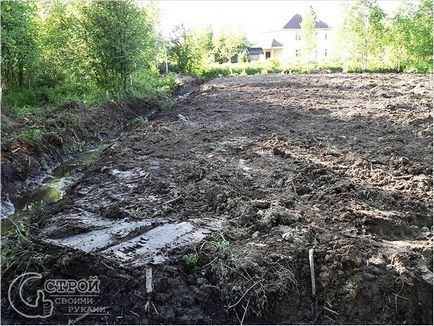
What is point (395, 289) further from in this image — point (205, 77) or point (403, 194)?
point (205, 77)

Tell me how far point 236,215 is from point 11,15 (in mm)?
11500

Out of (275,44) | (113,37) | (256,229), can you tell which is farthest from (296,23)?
(256,229)

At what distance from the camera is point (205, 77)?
128 feet

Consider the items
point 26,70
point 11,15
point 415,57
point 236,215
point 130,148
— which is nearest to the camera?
point 236,215

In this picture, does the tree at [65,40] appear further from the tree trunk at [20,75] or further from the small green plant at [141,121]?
the small green plant at [141,121]

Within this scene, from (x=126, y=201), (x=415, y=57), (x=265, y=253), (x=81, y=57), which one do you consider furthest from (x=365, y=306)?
(x=415, y=57)

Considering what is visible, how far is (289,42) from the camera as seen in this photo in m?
67.2

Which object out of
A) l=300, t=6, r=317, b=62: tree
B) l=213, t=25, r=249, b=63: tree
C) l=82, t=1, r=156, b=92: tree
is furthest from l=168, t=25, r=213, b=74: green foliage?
l=82, t=1, r=156, b=92: tree

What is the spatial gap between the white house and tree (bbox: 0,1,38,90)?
161 feet

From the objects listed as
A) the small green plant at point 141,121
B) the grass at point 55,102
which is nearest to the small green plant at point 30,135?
the grass at point 55,102

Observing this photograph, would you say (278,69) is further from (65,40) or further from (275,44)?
(275,44)

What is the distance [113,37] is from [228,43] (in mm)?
40190

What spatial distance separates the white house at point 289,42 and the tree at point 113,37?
45269 mm

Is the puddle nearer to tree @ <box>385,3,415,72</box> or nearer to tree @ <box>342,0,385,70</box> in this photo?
tree @ <box>385,3,415,72</box>
